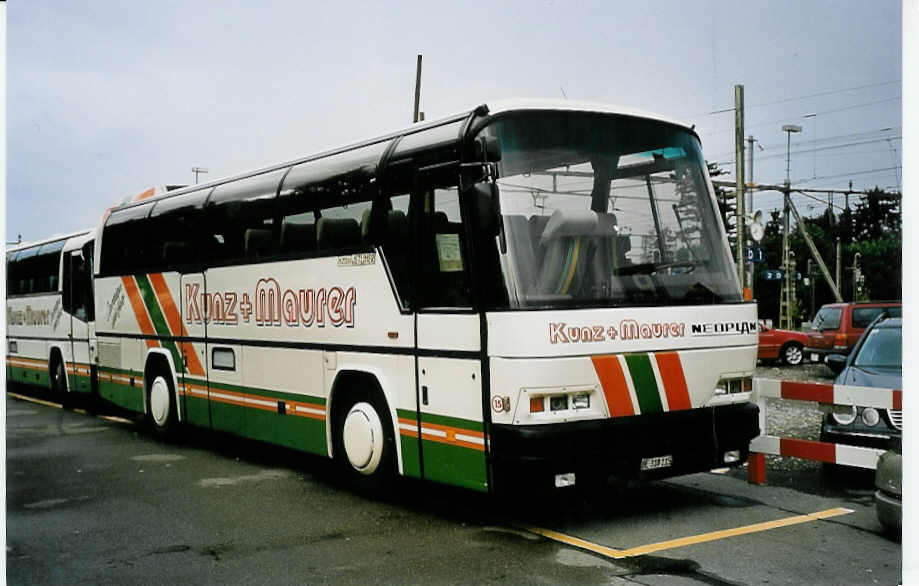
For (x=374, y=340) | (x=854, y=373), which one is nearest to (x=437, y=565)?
(x=374, y=340)

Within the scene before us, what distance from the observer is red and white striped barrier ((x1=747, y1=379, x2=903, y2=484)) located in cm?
812

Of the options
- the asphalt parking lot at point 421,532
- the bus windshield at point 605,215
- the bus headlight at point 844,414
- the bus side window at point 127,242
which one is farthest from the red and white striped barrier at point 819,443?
the bus side window at point 127,242

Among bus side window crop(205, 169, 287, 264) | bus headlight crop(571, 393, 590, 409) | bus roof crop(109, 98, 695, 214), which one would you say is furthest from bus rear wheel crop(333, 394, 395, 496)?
bus roof crop(109, 98, 695, 214)

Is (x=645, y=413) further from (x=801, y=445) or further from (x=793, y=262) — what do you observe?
(x=793, y=262)

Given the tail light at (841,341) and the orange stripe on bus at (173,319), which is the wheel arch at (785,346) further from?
the orange stripe on bus at (173,319)

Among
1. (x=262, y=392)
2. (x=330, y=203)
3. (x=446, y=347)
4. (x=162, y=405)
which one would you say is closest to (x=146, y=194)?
(x=162, y=405)

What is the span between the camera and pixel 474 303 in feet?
24.2

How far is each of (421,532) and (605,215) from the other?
2798 mm

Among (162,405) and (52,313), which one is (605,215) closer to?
(162,405)

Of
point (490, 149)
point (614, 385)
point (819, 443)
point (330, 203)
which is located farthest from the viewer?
point (330, 203)

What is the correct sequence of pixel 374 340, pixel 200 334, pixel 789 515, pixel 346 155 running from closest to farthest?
pixel 789 515 → pixel 374 340 → pixel 346 155 → pixel 200 334

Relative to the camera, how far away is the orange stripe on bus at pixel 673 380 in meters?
7.62

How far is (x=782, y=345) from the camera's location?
2831 cm

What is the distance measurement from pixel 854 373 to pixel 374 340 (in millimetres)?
5038
